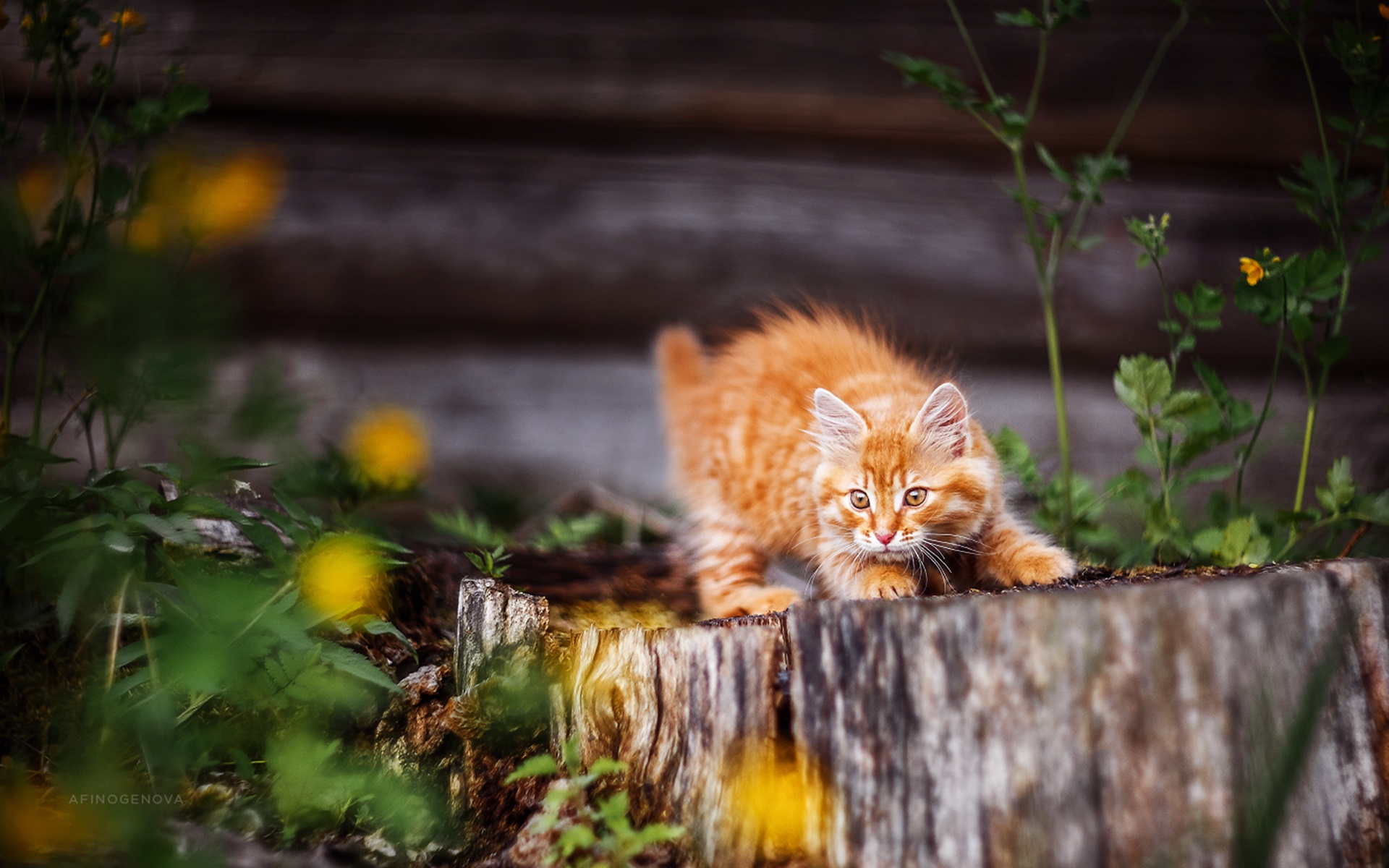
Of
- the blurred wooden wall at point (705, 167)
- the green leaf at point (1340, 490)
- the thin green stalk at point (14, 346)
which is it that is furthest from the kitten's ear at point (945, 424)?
the thin green stalk at point (14, 346)

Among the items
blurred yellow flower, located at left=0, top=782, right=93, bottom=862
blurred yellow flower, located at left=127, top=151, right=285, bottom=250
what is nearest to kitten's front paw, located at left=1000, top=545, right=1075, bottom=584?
blurred yellow flower, located at left=0, top=782, right=93, bottom=862

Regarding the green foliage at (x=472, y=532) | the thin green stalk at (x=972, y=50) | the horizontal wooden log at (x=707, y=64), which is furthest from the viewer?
the horizontal wooden log at (x=707, y=64)

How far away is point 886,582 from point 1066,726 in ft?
1.62

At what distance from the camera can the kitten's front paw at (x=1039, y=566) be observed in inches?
59.0

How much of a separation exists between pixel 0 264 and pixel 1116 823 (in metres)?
1.82

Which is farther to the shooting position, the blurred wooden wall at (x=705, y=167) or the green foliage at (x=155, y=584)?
the blurred wooden wall at (x=705, y=167)

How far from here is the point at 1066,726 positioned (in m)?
1.10

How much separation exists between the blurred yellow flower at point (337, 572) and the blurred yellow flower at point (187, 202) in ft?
2.08

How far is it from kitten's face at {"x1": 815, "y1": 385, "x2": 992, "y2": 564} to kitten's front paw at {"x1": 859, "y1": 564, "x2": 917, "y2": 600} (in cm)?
3

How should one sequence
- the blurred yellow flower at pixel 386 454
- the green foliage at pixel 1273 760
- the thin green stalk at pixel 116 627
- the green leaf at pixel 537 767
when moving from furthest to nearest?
the blurred yellow flower at pixel 386 454 → the thin green stalk at pixel 116 627 → the green leaf at pixel 537 767 → the green foliage at pixel 1273 760

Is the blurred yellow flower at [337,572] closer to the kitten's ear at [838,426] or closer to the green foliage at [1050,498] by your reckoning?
the kitten's ear at [838,426]

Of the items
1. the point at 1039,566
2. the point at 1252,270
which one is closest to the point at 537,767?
the point at 1039,566

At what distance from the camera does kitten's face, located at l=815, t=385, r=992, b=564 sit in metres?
1.61

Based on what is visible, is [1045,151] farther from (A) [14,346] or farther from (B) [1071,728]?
(A) [14,346]
